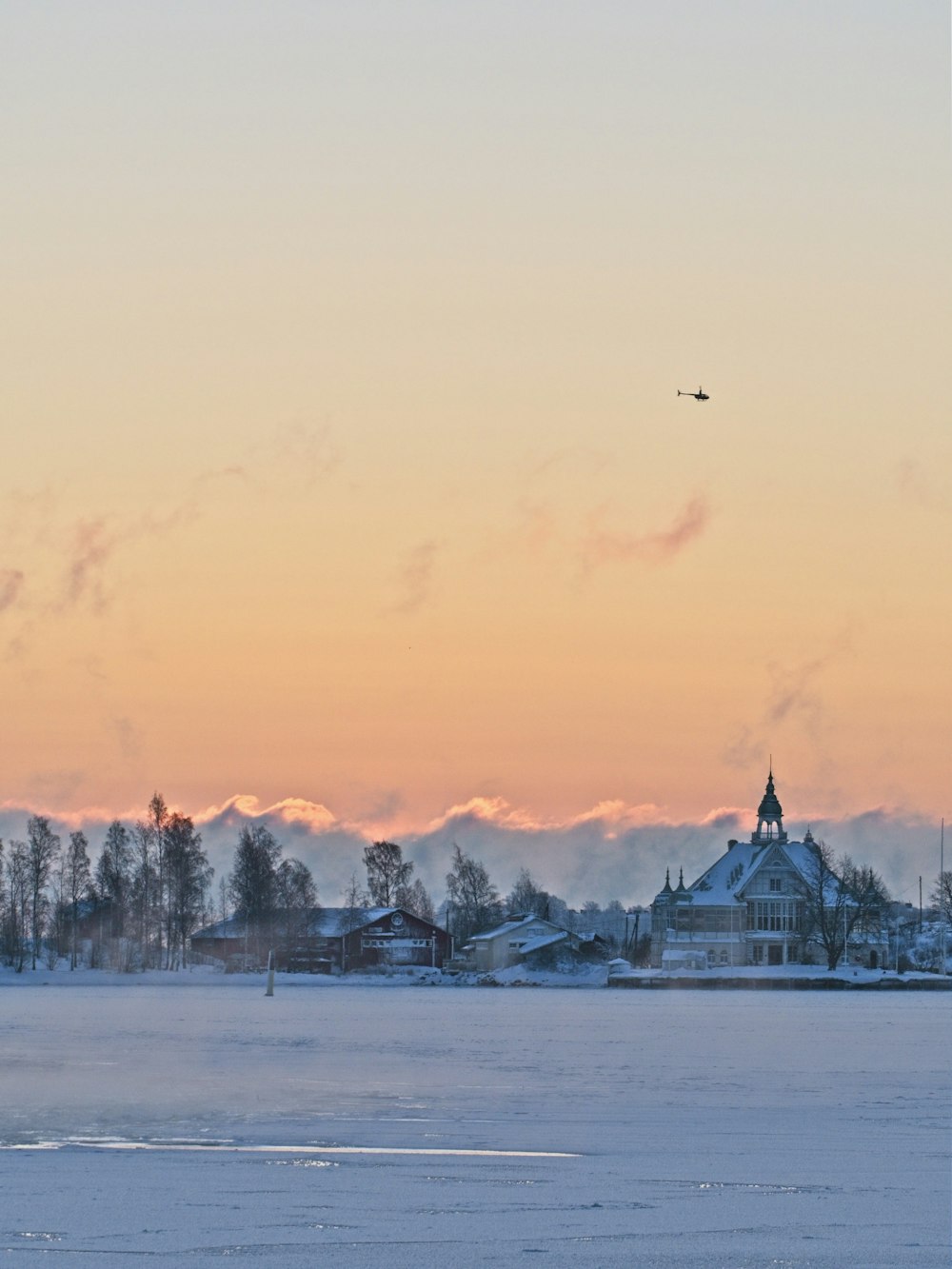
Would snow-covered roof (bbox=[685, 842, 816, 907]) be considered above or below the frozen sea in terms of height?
above

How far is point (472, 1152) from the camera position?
68.6 ft

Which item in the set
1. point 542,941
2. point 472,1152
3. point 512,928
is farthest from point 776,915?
point 472,1152

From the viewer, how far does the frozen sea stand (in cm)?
1567

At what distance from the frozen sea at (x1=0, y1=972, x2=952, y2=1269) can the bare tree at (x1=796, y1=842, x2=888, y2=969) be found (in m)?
89.9

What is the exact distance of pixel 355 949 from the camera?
132m

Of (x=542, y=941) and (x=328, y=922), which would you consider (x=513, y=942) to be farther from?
(x=328, y=922)

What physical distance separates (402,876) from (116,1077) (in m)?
151

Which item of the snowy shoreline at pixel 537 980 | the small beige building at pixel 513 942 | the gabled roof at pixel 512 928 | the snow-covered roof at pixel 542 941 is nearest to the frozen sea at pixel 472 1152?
the snowy shoreline at pixel 537 980

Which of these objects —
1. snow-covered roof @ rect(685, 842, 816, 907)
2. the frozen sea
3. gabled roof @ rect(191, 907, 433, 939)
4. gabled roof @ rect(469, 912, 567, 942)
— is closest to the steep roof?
snow-covered roof @ rect(685, 842, 816, 907)

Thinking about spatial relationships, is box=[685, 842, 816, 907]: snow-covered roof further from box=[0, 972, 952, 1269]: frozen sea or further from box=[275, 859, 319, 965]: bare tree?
box=[0, 972, 952, 1269]: frozen sea

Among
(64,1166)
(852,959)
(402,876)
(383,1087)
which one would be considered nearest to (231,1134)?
(64,1166)

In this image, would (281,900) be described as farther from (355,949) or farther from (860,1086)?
(860,1086)

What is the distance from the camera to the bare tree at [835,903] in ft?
427

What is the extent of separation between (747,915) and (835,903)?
762cm
